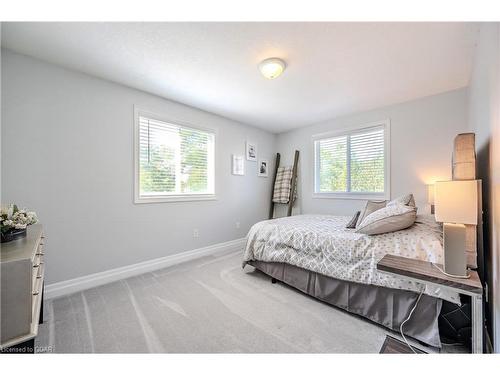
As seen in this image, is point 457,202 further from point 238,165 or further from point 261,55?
point 238,165

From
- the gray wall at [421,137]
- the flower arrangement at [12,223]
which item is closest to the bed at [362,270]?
the gray wall at [421,137]

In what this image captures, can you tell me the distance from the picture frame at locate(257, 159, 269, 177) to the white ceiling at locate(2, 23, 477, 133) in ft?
5.38

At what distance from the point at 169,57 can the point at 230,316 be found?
2476 mm

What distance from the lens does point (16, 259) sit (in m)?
0.88

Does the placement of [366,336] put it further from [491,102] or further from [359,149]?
[359,149]

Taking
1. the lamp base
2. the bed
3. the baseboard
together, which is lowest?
the baseboard

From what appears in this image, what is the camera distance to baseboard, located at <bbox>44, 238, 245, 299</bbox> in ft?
6.79

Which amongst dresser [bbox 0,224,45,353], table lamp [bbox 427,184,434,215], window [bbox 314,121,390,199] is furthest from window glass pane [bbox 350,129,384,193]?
dresser [bbox 0,224,45,353]

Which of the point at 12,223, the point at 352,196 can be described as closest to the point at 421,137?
the point at 352,196

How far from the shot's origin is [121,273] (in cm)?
247

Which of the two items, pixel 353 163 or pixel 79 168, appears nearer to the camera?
pixel 79 168

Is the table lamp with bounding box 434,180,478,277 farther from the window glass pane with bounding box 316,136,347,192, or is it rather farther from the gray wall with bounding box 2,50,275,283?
the gray wall with bounding box 2,50,275,283

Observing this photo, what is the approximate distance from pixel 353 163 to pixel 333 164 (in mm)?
357
